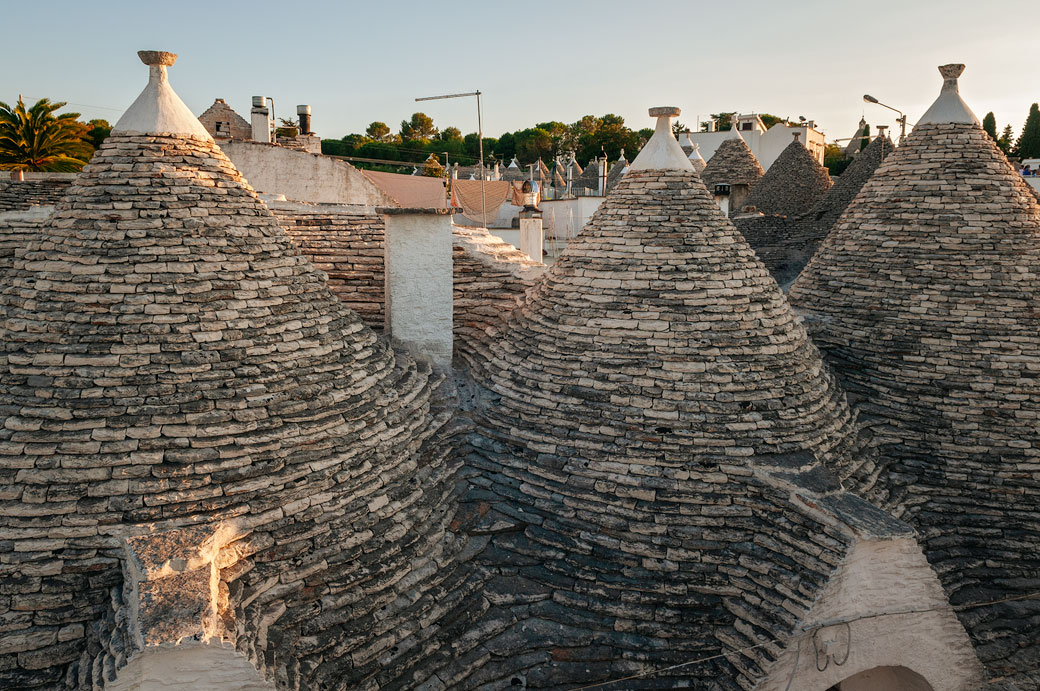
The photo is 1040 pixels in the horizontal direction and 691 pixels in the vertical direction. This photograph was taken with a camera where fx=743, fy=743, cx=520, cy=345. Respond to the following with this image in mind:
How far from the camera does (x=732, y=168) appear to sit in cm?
2150

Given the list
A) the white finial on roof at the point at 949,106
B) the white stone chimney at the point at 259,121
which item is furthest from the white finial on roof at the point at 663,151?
the white stone chimney at the point at 259,121

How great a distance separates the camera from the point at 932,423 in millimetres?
8711

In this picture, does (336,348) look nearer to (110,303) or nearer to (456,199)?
(110,303)

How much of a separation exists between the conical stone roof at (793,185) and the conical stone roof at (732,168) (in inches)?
47.6

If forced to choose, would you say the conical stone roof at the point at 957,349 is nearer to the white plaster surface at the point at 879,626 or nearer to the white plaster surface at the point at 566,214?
the white plaster surface at the point at 879,626

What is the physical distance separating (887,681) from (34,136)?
24.2 m

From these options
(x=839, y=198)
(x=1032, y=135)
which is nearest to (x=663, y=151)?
(x=839, y=198)

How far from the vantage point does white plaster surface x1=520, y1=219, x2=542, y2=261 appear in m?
17.0

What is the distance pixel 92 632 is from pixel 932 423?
861 centimetres

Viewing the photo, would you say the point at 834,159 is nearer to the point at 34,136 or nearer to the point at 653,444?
the point at 34,136

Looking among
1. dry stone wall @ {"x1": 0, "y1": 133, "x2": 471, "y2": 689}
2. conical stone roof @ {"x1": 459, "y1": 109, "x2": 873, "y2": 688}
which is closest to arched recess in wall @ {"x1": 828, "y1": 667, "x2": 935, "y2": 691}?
conical stone roof @ {"x1": 459, "y1": 109, "x2": 873, "y2": 688}

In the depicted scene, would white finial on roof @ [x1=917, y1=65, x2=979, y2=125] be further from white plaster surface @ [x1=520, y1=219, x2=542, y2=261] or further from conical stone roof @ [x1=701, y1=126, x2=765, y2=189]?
conical stone roof @ [x1=701, y1=126, x2=765, y2=189]

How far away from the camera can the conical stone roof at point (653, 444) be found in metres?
6.52

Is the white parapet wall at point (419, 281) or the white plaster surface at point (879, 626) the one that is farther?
the white parapet wall at point (419, 281)
